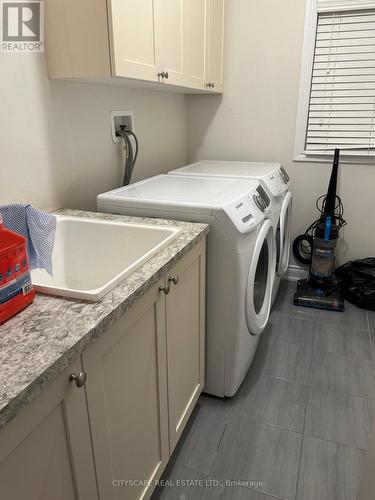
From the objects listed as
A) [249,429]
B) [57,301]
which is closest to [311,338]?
[249,429]

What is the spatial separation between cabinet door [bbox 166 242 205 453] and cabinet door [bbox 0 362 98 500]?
18.7 inches

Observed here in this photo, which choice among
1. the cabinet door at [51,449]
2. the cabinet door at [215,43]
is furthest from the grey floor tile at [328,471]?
the cabinet door at [215,43]

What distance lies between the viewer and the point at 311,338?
87.6 inches

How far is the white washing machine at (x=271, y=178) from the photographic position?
6.59 feet

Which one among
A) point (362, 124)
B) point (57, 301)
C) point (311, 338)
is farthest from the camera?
point (362, 124)

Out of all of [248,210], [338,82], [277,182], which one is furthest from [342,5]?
[248,210]

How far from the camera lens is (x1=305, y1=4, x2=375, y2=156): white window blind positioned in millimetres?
2330

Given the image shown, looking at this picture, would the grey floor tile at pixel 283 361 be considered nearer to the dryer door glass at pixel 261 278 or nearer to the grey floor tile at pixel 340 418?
the grey floor tile at pixel 340 418

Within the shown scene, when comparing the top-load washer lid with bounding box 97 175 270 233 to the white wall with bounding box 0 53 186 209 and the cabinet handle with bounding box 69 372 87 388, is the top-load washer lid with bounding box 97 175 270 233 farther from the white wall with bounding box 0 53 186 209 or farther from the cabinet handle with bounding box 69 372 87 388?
the cabinet handle with bounding box 69 372 87 388

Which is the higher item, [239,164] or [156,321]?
[239,164]

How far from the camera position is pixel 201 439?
5.09 ft

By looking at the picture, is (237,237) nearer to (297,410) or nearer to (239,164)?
(297,410)

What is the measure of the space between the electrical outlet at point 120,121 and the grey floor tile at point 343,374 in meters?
1.61

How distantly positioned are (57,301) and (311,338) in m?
1.78
